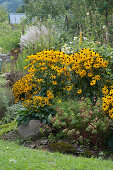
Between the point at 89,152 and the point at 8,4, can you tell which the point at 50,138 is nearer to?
the point at 89,152

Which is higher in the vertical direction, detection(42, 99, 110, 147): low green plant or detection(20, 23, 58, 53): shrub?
detection(20, 23, 58, 53): shrub

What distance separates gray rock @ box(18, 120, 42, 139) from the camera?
5.30m

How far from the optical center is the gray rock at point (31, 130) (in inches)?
209

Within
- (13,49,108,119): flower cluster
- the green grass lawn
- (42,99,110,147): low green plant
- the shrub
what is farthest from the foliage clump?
the shrub

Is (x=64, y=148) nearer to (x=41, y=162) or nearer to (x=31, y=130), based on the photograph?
(x=31, y=130)

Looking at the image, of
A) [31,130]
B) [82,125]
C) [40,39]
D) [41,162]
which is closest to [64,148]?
[82,125]

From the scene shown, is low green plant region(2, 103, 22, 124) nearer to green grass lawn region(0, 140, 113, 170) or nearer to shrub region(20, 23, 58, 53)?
green grass lawn region(0, 140, 113, 170)

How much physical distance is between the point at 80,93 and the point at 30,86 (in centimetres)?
128

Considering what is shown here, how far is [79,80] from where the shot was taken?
Result: 562cm

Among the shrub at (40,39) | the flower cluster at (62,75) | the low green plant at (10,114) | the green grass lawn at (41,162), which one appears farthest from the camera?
the shrub at (40,39)

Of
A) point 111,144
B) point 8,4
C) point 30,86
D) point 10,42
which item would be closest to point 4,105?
point 30,86

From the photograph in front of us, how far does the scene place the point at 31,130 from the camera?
538cm

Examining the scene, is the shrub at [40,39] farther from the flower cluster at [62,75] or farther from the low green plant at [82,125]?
the low green plant at [82,125]

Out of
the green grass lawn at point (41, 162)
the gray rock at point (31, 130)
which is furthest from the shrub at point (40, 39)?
the green grass lawn at point (41, 162)
